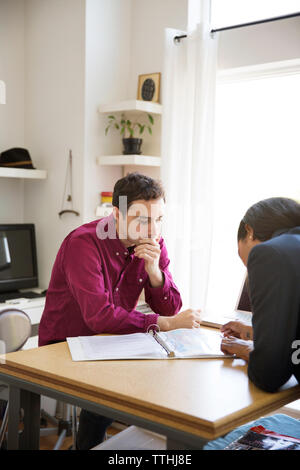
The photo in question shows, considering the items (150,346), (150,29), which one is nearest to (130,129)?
(150,29)

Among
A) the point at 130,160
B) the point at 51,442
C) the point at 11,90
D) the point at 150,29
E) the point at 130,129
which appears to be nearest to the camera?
the point at 51,442

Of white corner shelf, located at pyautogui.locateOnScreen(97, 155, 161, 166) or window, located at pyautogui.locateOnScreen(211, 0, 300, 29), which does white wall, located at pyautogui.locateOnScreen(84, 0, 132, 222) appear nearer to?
white corner shelf, located at pyautogui.locateOnScreen(97, 155, 161, 166)

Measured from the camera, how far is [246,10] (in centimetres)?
348

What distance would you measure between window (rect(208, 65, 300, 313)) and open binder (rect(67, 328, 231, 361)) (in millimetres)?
1476

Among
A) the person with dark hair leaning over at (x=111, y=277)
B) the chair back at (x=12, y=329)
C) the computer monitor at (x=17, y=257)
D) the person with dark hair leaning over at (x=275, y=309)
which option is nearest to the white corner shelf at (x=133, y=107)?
the computer monitor at (x=17, y=257)

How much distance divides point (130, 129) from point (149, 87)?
317 mm

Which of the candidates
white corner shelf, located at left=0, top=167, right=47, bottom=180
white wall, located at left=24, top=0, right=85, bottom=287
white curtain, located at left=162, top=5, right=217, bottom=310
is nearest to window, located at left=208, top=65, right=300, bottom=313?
white curtain, located at left=162, top=5, right=217, bottom=310

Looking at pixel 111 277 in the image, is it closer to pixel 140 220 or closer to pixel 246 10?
pixel 140 220

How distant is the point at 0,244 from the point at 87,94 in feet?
3.75

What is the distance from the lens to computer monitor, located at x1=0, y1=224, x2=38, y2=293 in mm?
3714

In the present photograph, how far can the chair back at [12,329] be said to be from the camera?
2533mm

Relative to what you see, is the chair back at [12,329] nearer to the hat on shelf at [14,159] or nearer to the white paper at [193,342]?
the white paper at [193,342]

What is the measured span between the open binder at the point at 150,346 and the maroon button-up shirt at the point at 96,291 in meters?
0.08

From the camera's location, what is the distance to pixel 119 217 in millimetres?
2211
